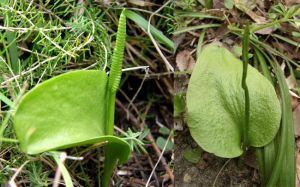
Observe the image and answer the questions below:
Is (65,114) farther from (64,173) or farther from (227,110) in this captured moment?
(227,110)

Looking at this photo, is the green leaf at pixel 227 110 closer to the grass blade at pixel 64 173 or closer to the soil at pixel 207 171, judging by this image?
the soil at pixel 207 171

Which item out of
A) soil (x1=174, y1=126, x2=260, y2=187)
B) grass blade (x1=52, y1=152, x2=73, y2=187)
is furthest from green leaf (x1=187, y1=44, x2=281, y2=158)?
grass blade (x1=52, y1=152, x2=73, y2=187)

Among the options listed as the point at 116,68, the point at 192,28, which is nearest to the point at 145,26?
the point at 192,28

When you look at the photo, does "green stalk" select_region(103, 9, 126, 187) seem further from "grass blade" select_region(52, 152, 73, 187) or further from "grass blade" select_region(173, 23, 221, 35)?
"grass blade" select_region(173, 23, 221, 35)

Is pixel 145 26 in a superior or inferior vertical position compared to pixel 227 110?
superior

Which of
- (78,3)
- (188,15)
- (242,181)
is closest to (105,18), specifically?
(78,3)

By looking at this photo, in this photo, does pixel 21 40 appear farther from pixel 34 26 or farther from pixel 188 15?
pixel 188 15
